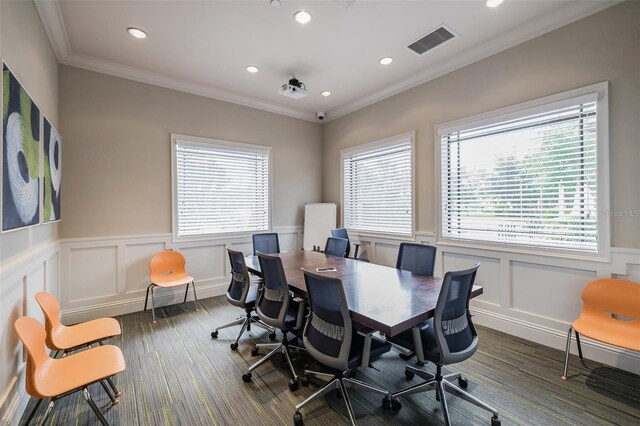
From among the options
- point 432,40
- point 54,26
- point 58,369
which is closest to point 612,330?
point 432,40

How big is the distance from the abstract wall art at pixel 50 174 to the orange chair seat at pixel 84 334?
40.3 inches

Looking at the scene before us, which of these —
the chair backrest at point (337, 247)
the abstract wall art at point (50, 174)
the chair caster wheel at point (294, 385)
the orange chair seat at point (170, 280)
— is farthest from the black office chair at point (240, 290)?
the abstract wall art at point (50, 174)

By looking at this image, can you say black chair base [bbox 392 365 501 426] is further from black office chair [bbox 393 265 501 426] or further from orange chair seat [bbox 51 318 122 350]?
orange chair seat [bbox 51 318 122 350]

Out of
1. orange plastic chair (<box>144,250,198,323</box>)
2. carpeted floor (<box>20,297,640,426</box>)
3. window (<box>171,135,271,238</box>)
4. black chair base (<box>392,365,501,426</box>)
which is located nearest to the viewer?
black chair base (<box>392,365,501,426</box>)

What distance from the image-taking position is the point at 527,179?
3.00 m

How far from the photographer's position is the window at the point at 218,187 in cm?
417

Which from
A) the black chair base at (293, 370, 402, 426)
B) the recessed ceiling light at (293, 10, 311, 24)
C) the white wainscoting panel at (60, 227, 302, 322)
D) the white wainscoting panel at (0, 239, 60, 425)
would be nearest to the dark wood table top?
the black chair base at (293, 370, 402, 426)

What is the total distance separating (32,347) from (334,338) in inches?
69.3

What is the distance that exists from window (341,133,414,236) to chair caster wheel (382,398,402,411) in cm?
250

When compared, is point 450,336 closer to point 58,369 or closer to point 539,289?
point 539,289

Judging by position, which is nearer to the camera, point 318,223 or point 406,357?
point 406,357

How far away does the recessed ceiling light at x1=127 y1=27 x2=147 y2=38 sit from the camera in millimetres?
2873

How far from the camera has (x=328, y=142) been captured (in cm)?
559

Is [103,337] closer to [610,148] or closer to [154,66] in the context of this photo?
[154,66]
